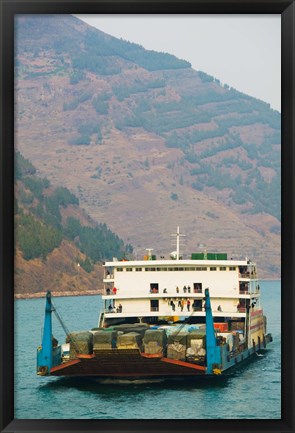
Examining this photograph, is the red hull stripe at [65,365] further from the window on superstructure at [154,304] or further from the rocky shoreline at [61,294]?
the rocky shoreline at [61,294]

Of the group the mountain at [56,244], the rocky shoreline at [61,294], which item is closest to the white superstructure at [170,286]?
the mountain at [56,244]

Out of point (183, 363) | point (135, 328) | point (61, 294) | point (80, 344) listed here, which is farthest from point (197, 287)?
point (61, 294)

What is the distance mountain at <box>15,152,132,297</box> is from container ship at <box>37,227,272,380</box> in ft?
210

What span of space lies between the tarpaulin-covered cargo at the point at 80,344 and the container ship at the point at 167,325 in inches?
0.9

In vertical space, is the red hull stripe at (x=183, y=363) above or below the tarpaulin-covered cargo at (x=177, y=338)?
below

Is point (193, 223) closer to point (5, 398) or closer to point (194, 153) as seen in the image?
point (194, 153)

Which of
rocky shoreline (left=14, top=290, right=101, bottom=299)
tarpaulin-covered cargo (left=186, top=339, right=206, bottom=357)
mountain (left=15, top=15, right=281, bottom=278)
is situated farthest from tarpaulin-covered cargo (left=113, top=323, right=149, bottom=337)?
mountain (left=15, top=15, right=281, bottom=278)

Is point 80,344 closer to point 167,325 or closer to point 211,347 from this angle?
point 211,347

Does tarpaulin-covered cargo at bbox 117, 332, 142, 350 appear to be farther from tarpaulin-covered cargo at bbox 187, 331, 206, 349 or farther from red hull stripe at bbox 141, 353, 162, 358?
tarpaulin-covered cargo at bbox 187, 331, 206, 349

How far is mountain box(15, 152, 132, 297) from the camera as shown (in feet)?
364

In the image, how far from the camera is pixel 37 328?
63.2 meters

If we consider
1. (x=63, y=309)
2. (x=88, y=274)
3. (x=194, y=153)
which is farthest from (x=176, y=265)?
(x=194, y=153)

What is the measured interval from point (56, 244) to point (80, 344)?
92257 mm

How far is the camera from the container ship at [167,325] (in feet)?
83.6
